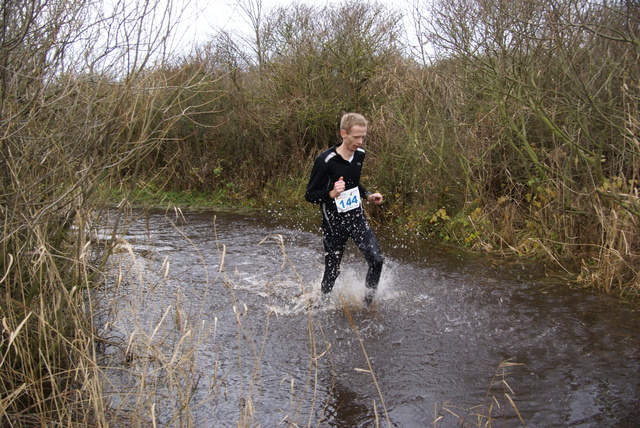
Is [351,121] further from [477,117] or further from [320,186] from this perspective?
[477,117]

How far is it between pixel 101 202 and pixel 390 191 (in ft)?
26.2

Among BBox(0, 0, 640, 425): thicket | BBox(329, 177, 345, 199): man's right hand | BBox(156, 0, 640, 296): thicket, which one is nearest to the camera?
BBox(0, 0, 640, 425): thicket

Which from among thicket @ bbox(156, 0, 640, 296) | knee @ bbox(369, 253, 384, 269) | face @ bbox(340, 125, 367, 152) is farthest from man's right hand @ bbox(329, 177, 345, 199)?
thicket @ bbox(156, 0, 640, 296)

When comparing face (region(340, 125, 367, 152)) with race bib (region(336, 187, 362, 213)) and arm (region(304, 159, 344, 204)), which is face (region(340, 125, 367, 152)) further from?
race bib (region(336, 187, 362, 213))

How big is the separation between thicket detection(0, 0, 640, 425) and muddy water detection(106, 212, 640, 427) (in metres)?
0.46

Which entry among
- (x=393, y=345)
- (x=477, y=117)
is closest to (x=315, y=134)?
(x=477, y=117)

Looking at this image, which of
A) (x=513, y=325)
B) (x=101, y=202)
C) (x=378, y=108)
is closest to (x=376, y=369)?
(x=513, y=325)

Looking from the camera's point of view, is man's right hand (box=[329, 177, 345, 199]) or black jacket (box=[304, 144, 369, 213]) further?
black jacket (box=[304, 144, 369, 213])

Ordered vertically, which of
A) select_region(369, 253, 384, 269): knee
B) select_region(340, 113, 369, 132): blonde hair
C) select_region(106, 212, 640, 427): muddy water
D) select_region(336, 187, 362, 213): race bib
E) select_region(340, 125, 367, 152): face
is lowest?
select_region(106, 212, 640, 427): muddy water

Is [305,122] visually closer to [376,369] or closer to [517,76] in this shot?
[517,76]

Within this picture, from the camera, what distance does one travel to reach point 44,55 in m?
3.85

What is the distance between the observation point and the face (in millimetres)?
5590

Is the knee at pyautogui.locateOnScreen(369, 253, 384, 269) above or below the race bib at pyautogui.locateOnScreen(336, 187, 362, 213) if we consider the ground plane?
below

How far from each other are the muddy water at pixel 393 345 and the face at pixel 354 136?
126 centimetres
